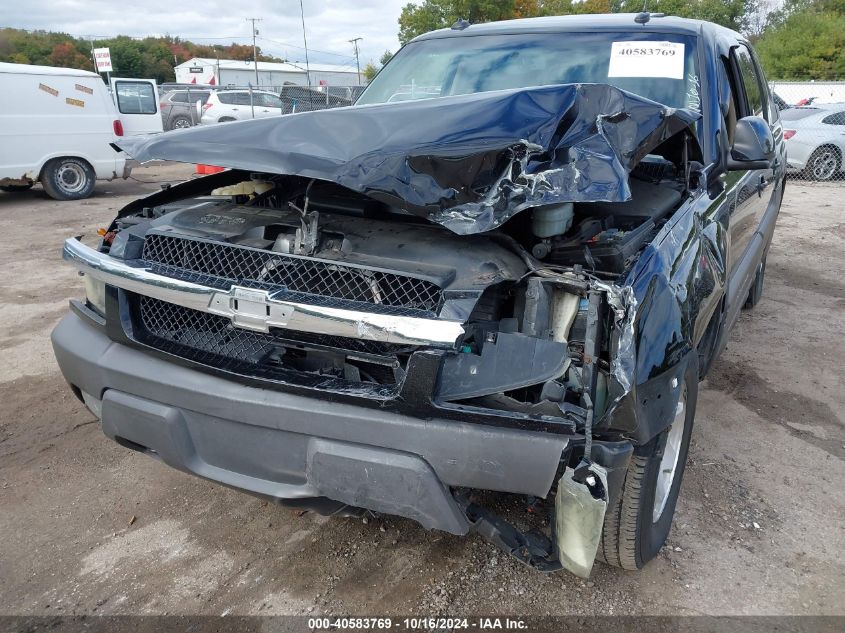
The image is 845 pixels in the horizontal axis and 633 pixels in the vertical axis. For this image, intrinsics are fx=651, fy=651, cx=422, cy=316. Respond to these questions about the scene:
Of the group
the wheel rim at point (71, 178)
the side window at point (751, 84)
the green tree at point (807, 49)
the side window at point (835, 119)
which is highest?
the green tree at point (807, 49)

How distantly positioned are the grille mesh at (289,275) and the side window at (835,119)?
1339cm

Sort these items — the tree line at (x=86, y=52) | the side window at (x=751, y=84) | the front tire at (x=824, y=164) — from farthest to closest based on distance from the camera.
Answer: the tree line at (x=86, y=52)
the front tire at (x=824, y=164)
the side window at (x=751, y=84)

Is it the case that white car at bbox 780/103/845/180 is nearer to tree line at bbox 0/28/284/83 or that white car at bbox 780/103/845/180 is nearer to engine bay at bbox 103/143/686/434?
engine bay at bbox 103/143/686/434

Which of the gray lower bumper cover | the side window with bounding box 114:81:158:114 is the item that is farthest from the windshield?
the side window with bounding box 114:81:158:114

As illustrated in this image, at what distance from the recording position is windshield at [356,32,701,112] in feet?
10.4

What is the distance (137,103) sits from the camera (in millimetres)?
13922

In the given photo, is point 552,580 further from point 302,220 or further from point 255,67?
point 255,67

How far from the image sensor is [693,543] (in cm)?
254

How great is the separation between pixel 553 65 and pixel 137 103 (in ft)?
42.7

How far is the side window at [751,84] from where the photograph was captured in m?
3.86

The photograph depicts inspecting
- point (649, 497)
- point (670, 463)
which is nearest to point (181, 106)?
point (670, 463)

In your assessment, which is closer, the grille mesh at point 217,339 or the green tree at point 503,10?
the grille mesh at point 217,339

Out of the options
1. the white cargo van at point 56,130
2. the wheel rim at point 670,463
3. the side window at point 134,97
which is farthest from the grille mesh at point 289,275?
the side window at point 134,97

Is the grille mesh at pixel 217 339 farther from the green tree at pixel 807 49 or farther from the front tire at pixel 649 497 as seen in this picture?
the green tree at pixel 807 49
